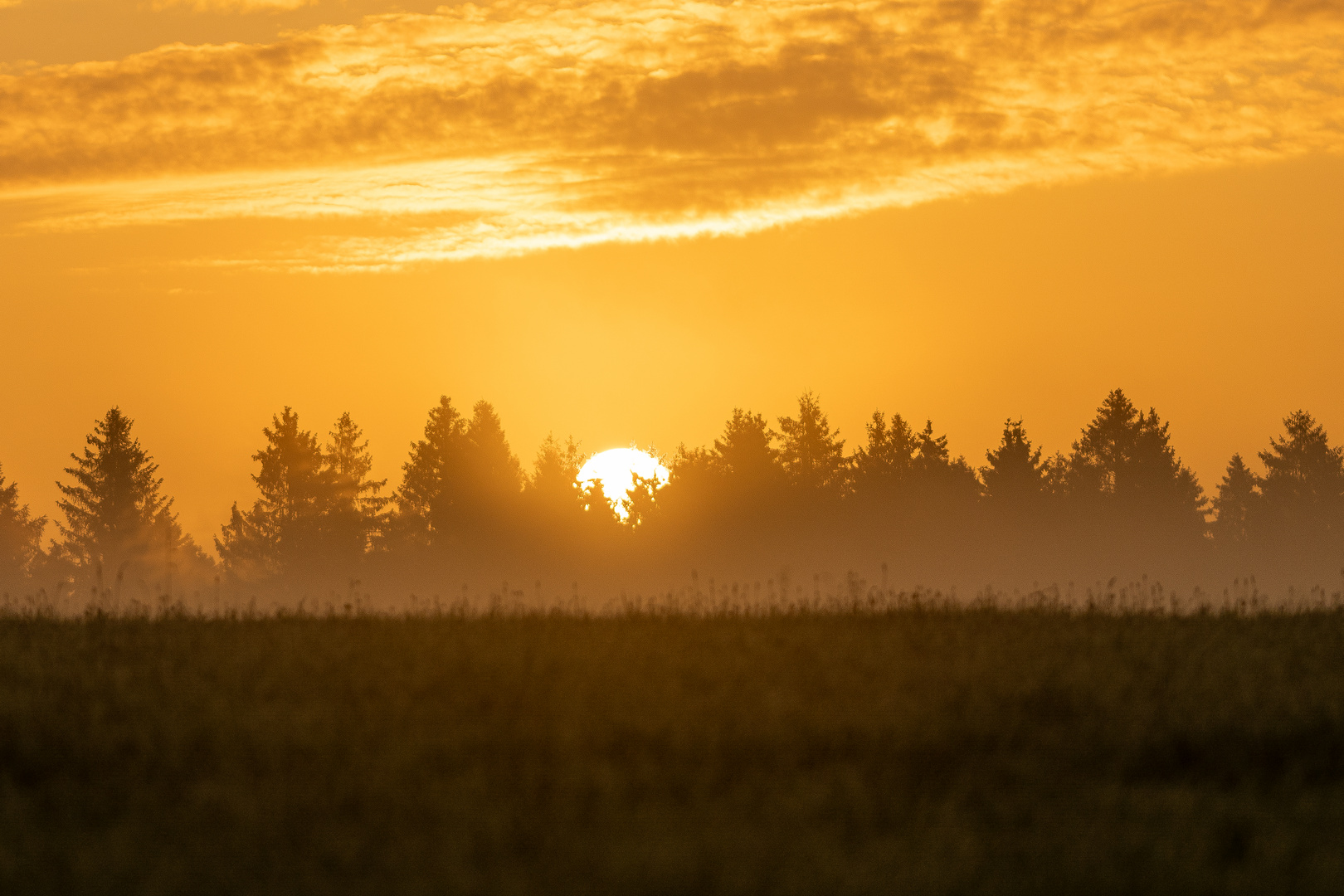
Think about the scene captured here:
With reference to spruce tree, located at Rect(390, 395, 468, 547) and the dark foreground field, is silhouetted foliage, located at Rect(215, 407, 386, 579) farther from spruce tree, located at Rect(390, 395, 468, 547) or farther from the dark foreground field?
the dark foreground field

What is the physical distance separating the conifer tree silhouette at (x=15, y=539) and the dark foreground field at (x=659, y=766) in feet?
222

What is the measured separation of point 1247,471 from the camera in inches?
2923

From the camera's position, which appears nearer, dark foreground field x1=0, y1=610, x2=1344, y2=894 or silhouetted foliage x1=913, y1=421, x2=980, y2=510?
dark foreground field x1=0, y1=610, x2=1344, y2=894

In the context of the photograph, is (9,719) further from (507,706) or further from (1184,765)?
(1184,765)

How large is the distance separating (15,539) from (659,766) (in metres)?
76.0

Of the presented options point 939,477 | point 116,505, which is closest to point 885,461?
point 939,477

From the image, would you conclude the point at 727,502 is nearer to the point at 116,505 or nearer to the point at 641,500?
the point at 641,500

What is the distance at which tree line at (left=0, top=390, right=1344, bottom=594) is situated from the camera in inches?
2507

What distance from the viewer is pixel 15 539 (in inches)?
2847

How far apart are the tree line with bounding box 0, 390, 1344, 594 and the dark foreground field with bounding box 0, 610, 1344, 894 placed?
51.2 metres

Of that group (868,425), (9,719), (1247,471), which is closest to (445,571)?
(868,425)

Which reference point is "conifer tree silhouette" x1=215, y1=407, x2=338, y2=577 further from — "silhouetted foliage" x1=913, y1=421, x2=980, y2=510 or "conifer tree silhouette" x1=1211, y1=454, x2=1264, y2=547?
"conifer tree silhouette" x1=1211, y1=454, x2=1264, y2=547

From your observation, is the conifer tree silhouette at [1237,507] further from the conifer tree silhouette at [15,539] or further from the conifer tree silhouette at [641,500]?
the conifer tree silhouette at [15,539]

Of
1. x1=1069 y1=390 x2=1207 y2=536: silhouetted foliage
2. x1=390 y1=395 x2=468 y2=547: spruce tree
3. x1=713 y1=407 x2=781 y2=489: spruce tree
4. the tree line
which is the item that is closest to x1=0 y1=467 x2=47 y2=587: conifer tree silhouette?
the tree line
